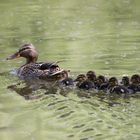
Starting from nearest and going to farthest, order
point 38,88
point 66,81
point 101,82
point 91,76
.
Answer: point 101,82
point 91,76
point 66,81
point 38,88

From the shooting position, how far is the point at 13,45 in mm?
A: 12219

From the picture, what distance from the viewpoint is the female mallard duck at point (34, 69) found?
9102 mm

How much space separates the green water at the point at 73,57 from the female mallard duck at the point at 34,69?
226 millimetres

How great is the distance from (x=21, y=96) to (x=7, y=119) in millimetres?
1152

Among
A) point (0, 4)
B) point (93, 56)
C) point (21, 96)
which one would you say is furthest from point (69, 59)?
point (0, 4)

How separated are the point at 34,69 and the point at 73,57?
1.05 metres

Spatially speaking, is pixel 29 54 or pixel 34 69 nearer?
pixel 34 69

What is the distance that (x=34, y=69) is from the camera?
9.64 metres

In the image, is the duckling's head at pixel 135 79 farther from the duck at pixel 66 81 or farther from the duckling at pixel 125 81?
the duck at pixel 66 81

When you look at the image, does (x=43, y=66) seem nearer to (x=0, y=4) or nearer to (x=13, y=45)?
(x=13, y=45)

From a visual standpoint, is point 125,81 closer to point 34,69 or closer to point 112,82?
point 112,82

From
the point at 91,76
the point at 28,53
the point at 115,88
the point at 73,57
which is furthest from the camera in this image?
the point at 73,57

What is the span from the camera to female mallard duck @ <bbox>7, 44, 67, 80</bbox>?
9.10m

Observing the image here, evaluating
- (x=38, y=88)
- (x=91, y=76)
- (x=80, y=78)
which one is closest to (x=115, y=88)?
(x=91, y=76)
